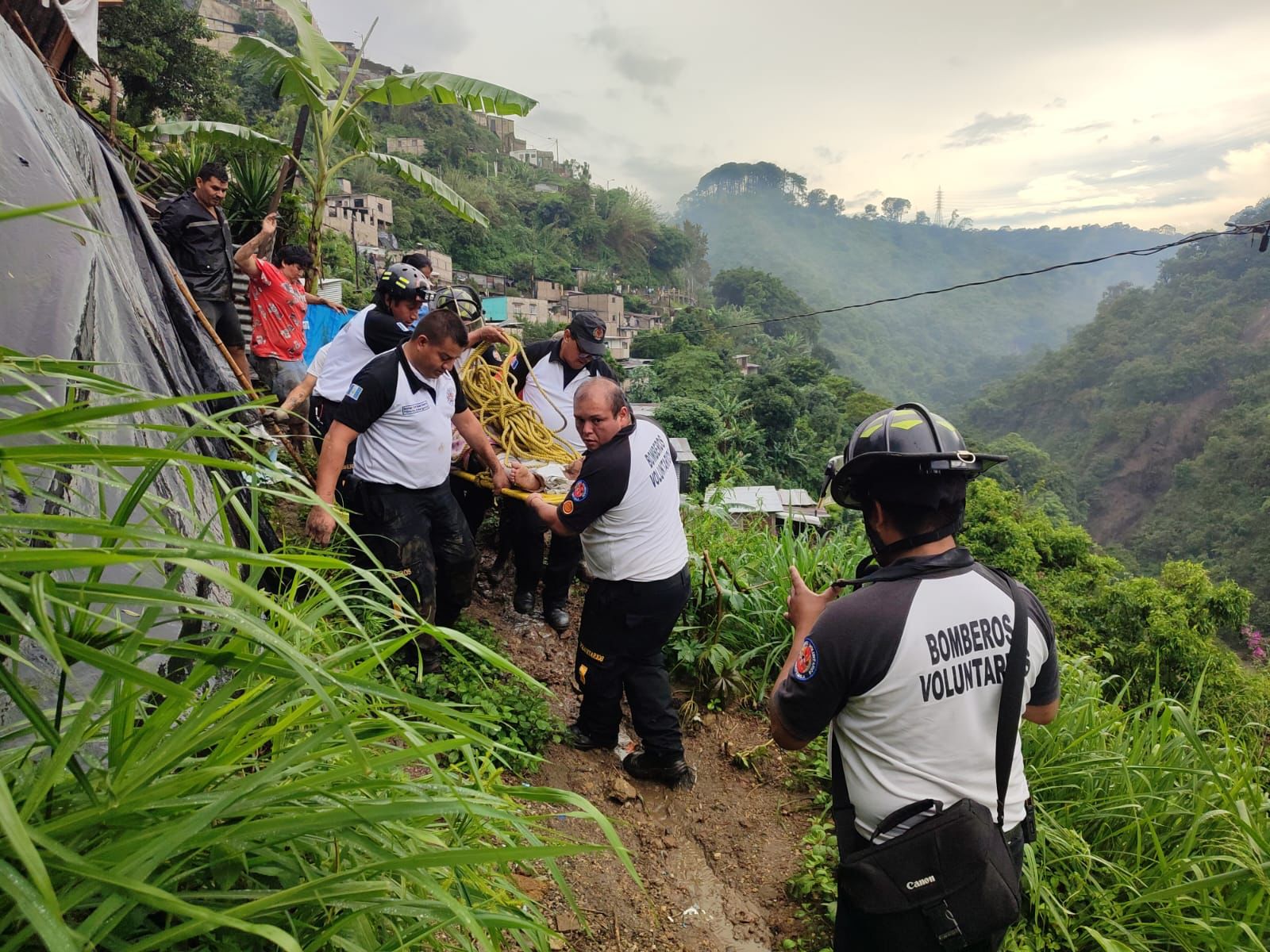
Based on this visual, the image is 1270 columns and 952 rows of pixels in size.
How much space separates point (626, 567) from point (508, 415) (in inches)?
60.5

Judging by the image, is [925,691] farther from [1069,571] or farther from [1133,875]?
[1069,571]

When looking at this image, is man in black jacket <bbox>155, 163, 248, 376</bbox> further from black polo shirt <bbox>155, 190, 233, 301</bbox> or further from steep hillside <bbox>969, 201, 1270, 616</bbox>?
steep hillside <bbox>969, 201, 1270, 616</bbox>

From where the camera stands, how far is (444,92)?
7727 mm

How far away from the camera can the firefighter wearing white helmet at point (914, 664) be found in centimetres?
167

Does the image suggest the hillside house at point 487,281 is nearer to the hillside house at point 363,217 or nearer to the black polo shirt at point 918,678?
the hillside house at point 363,217

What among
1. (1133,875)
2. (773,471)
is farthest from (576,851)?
(773,471)

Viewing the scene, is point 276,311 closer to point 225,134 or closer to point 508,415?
point 508,415

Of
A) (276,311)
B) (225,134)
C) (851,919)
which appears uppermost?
(225,134)

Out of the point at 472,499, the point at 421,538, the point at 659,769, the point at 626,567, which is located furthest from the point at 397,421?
the point at 659,769

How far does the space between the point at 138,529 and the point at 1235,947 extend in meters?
3.07

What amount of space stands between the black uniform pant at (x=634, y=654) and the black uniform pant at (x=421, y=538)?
819mm

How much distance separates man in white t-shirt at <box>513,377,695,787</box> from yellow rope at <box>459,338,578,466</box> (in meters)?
0.81

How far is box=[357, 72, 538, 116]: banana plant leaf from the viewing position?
7.39 meters

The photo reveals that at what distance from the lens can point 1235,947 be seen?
212cm
